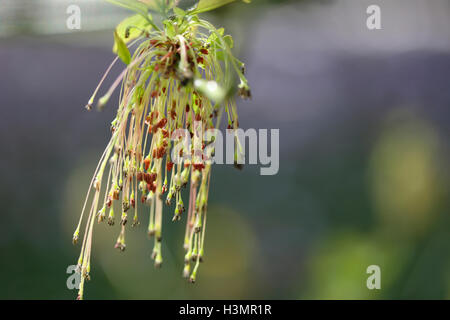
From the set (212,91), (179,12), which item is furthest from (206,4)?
(212,91)

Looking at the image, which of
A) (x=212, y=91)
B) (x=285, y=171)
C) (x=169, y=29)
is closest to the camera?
(x=212, y=91)

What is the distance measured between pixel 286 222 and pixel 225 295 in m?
0.31

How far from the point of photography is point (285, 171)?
1.21 metres

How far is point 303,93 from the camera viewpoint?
46.9 inches

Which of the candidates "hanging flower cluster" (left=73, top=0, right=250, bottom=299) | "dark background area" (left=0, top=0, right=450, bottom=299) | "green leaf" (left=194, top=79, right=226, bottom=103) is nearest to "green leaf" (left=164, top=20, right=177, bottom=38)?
"hanging flower cluster" (left=73, top=0, right=250, bottom=299)

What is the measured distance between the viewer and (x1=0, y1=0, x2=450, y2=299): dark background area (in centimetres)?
114

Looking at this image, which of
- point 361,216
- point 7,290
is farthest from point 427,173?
point 7,290

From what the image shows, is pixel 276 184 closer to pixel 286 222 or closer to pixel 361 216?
pixel 286 222

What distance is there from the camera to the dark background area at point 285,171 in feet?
3.73

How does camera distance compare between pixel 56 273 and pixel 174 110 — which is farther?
pixel 56 273

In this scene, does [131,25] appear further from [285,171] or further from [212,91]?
[285,171]

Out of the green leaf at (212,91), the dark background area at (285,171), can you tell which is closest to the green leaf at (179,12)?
the green leaf at (212,91)

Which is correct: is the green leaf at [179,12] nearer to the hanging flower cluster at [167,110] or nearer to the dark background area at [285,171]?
the hanging flower cluster at [167,110]

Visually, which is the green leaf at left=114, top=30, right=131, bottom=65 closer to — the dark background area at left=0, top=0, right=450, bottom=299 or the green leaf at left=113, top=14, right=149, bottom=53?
the green leaf at left=113, top=14, right=149, bottom=53
